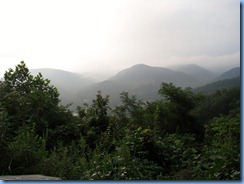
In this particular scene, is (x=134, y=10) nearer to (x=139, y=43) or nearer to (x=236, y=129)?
(x=139, y=43)

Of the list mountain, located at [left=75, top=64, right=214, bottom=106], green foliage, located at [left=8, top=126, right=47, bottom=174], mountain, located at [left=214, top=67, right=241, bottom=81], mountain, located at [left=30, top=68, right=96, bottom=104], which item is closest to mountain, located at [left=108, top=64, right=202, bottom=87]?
mountain, located at [left=75, top=64, right=214, bottom=106]

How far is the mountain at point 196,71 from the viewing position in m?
2.84

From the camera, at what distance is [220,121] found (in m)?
2.76

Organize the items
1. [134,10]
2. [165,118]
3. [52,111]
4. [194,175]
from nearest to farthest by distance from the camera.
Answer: [194,175] → [134,10] → [165,118] → [52,111]

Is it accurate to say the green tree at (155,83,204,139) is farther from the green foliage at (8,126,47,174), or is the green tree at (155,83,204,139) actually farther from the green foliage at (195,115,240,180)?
the green foliage at (8,126,47,174)

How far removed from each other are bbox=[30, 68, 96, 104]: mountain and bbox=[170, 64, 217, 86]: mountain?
0.81m

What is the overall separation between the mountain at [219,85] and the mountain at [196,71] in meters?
0.06

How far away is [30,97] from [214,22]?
2.65 metres

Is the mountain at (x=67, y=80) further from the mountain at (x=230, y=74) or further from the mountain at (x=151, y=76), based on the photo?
the mountain at (x=230, y=74)

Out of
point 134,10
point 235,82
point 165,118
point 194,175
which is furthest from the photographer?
point 165,118

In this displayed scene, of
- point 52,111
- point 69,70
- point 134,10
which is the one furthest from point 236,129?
point 52,111

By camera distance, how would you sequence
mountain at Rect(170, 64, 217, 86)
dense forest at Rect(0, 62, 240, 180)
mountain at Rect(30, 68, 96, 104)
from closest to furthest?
dense forest at Rect(0, 62, 240, 180) < mountain at Rect(170, 64, 217, 86) < mountain at Rect(30, 68, 96, 104)

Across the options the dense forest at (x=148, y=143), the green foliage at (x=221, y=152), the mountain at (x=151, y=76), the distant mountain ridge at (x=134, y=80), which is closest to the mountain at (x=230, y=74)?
the distant mountain ridge at (x=134, y=80)

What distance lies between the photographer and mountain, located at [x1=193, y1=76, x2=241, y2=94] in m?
2.70
